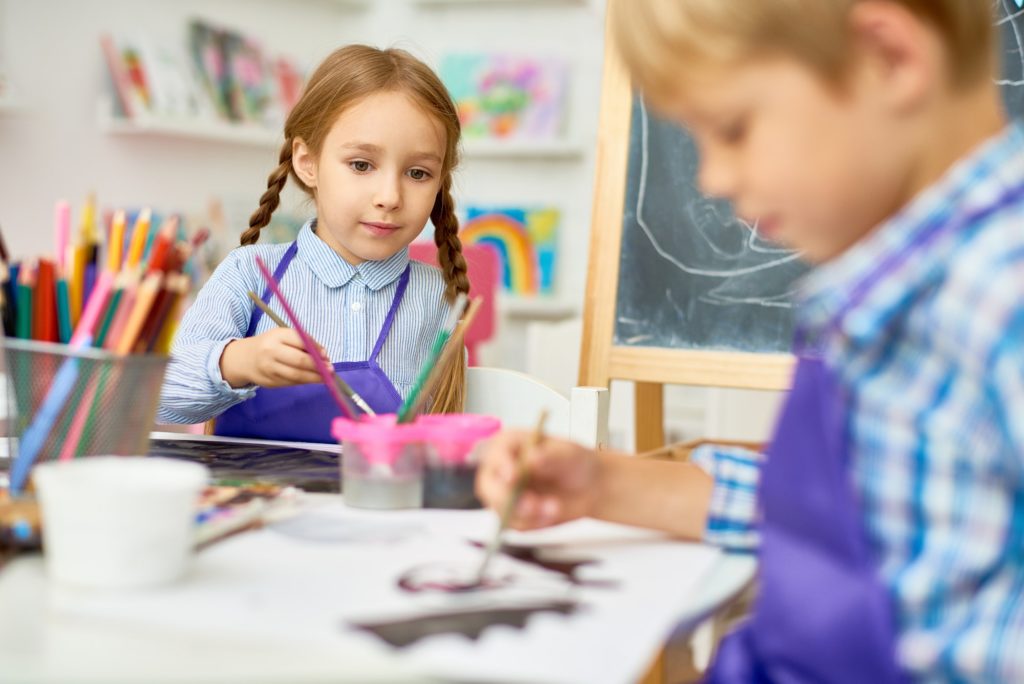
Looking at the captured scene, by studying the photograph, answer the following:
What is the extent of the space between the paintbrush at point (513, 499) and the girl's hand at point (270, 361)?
0.34 meters

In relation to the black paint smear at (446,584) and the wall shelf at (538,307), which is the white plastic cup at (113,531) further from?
the wall shelf at (538,307)

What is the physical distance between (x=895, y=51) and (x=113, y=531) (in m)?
0.48

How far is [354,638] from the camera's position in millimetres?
536

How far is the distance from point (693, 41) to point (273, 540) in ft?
1.30

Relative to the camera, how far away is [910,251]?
564 mm

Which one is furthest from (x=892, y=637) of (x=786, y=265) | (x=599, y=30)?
(x=599, y=30)

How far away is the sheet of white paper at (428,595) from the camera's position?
53 cm

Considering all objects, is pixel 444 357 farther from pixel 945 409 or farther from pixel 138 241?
pixel 945 409

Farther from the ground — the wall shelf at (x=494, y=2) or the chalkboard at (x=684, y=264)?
the wall shelf at (x=494, y=2)

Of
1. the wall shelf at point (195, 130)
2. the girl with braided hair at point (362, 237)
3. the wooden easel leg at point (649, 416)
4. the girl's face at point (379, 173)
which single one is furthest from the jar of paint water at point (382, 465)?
the wall shelf at point (195, 130)

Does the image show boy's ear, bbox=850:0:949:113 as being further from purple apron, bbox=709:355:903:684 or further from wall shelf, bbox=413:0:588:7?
wall shelf, bbox=413:0:588:7

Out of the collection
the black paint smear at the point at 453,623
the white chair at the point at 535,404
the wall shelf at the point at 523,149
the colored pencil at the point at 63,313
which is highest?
the wall shelf at the point at 523,149

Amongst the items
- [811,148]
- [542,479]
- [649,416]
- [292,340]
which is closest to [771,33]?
[811,148]

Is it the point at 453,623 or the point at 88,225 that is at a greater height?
the point at 88,225
